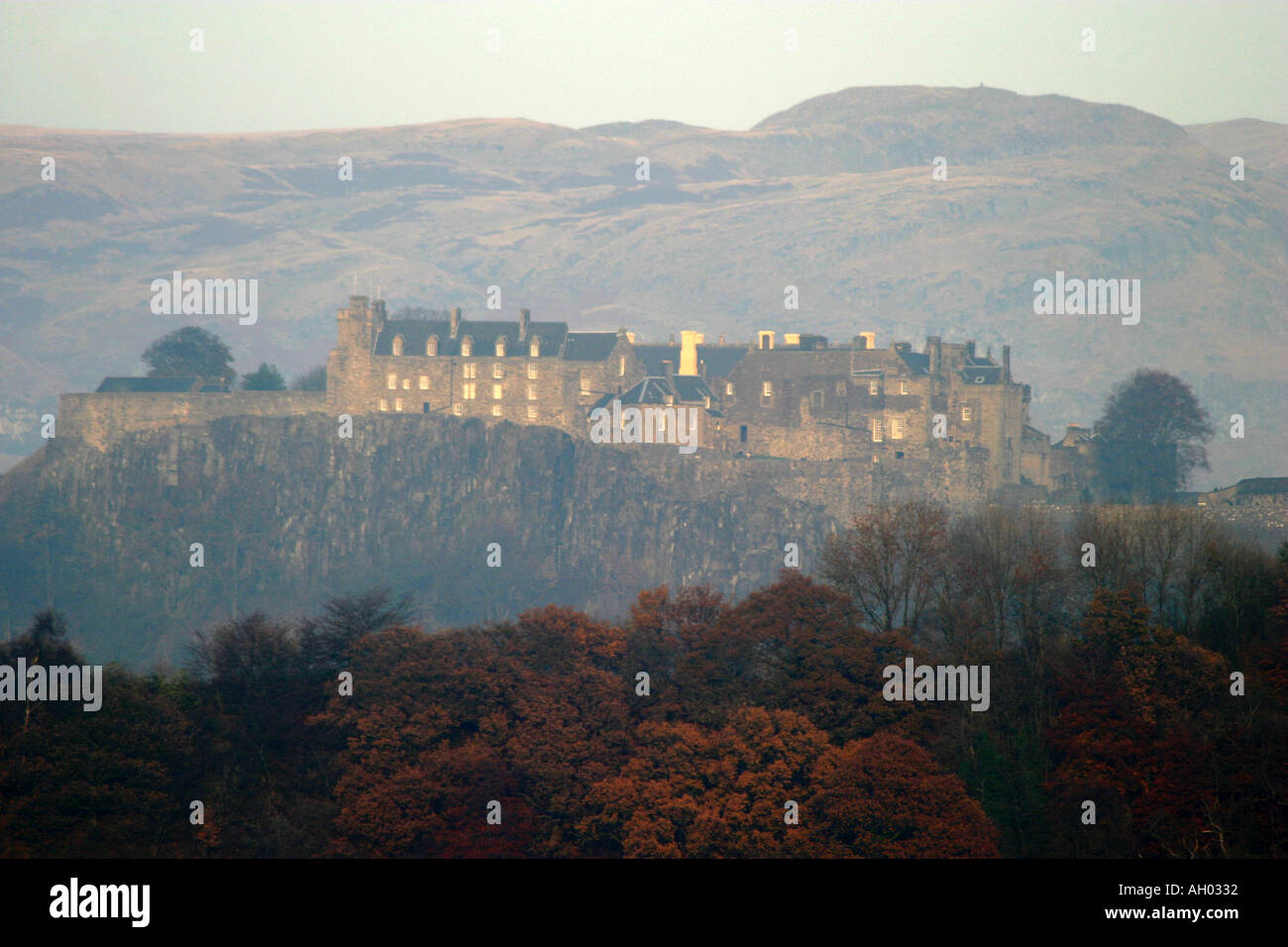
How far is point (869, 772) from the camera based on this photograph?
45219 mm

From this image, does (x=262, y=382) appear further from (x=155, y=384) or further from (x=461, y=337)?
(x=461, y=337)

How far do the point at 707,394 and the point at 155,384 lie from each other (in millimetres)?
35028

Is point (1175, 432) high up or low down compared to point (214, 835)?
up

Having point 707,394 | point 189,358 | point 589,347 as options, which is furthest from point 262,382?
point 707,394

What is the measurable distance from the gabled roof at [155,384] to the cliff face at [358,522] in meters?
3.16

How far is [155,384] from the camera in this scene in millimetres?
103125

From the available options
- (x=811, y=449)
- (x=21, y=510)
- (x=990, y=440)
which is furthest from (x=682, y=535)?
(x=21, y=510)

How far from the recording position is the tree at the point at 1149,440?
3698 inches

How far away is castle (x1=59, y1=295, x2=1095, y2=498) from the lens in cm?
9188

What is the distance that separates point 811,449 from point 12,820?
57.8m

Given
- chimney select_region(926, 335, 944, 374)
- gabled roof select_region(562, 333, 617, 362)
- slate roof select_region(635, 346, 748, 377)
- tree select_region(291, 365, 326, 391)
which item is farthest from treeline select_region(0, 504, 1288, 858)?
tree select_region(291, 365, 326, 391)

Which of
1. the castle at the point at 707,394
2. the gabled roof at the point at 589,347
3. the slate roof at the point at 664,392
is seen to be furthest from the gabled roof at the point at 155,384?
the slate roof at the point at 664,392
